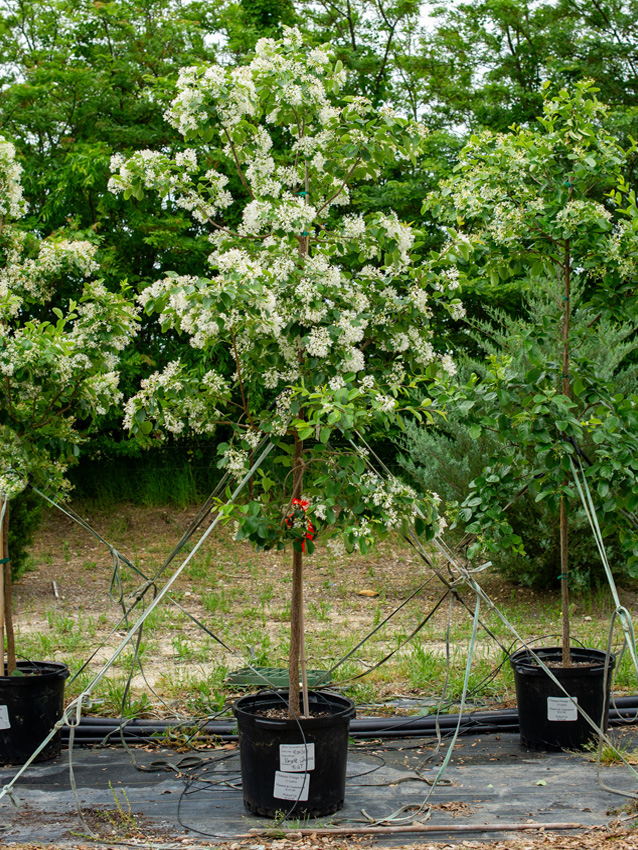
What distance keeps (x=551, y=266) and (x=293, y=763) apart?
2433 mm

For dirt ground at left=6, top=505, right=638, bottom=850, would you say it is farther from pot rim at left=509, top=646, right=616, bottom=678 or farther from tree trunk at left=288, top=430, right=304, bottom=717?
pot rim at left=509, top=646, right=616, bottom=678

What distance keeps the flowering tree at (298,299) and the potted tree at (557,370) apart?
0.62 m

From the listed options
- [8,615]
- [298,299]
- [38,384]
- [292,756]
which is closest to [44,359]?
[38,384]

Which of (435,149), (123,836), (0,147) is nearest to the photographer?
(123,836)

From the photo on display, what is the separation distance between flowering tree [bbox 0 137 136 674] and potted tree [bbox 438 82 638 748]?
153 centimetres

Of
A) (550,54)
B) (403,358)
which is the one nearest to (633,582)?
(403,358)

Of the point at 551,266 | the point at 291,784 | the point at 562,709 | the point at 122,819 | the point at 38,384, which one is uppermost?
the point at 551,266

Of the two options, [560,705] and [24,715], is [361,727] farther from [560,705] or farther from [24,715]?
[24,715]

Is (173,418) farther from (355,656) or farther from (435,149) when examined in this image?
(435,149)

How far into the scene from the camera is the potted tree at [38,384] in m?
3.35

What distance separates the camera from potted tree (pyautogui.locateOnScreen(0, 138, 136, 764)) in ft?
11.0

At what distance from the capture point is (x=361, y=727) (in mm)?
3680

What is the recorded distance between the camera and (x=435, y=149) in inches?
416

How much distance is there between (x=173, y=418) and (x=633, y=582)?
4771 mm
